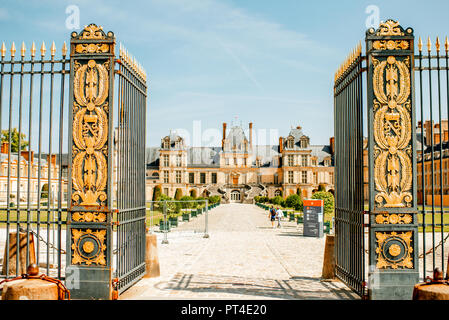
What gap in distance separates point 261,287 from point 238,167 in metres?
55.7

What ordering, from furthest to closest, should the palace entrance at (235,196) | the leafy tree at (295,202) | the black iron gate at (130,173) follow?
1. the palace entrance at (235,196)
2. the leafy tree at (295,202)
3. the black iron gate at (130,173)

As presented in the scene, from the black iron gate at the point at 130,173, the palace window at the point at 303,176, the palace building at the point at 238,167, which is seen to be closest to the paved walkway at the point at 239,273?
the black iron gate at the point at 130,173

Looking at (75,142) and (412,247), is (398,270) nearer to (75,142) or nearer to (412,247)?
(412,247)

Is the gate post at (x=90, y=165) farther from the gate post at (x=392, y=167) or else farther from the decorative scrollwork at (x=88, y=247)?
the gate post at (x=392, y=167)

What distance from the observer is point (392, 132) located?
17.6ft

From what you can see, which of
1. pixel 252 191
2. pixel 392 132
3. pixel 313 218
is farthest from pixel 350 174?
pixel 252 191

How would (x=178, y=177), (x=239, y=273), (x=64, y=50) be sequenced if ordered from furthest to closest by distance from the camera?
(x=178, y=177), (x=239, y=273), (x=64, y=50)

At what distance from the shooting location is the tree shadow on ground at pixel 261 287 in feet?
19.5

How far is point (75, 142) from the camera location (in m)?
5.55

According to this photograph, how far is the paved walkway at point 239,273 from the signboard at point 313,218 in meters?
1.76

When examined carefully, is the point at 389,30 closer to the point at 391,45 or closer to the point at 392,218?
the point at 391,45
